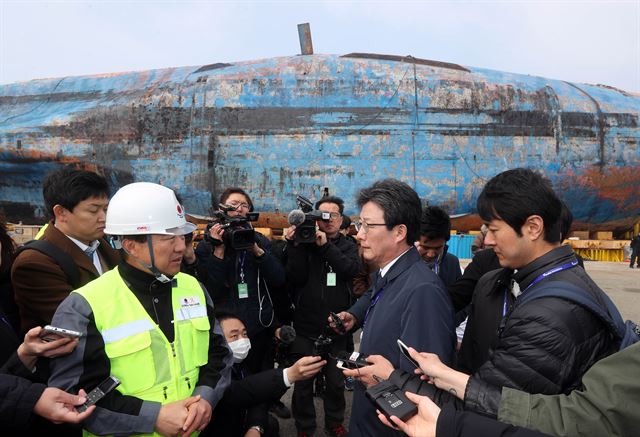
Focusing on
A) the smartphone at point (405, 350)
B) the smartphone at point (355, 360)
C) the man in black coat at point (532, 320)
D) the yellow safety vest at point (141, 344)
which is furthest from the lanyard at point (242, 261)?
the smartphone at point (405, 350)

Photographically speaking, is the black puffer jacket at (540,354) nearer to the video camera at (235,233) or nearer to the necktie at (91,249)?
the video camera at (235,233)

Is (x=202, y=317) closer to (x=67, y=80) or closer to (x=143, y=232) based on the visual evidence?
(x=143, y=232)

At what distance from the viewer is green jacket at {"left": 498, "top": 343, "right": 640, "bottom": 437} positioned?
4.50 feet

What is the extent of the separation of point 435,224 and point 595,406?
8.78 feet

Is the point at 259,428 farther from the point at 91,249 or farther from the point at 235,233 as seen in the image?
the point at 91,249

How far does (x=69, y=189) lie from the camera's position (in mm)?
3123

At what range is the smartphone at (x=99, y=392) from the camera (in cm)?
186

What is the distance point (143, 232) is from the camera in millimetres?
2158

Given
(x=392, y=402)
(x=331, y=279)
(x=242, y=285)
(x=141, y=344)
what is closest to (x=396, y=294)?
(x=392, y=402)

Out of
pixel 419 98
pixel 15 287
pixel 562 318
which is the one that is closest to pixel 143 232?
pixel 15 287

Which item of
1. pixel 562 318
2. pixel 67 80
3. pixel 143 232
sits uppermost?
pixel 67 80

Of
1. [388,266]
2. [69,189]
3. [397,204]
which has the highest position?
[69,189]

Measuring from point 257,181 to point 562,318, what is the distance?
12.4m

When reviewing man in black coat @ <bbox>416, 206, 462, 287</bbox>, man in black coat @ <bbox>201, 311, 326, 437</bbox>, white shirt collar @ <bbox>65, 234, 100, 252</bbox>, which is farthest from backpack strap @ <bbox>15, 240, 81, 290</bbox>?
man in black coat @ <bbox>416, 206, 462, 287</bbox>
